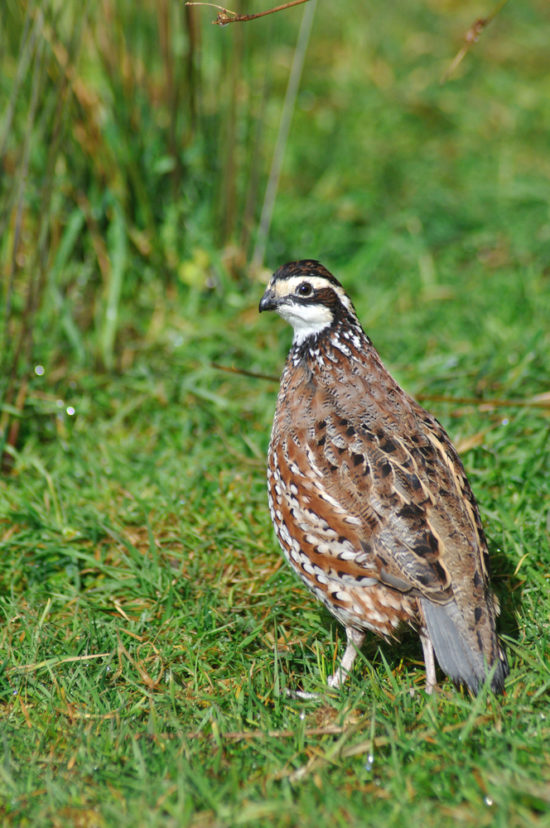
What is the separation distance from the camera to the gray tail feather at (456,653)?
3336mm

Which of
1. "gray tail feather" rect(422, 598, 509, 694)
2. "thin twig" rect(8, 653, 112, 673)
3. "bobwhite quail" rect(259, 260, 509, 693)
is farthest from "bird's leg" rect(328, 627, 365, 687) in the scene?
"thin twig" rect(8, 653, 112, 673)

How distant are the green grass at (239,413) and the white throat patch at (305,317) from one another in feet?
3.00

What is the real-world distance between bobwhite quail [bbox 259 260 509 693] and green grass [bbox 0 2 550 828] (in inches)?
10.0

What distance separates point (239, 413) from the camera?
544 cm

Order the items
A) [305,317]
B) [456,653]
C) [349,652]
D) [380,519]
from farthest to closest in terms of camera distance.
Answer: [305,317] < [349,652] < [380,519] < [456,653]

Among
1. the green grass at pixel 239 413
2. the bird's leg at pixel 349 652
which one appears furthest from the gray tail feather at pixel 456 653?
the bird's leg at pixel 349 652

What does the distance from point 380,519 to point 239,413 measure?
205 centimetres

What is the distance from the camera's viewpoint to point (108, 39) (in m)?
5.76

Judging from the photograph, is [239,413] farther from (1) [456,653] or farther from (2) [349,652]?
(1) [456,653]

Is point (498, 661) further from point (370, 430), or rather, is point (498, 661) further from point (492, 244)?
point (492, 244)

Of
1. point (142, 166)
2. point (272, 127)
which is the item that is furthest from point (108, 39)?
point (272, 127)

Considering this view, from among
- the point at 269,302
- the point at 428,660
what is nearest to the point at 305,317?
the point at 269,302

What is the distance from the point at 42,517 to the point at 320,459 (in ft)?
5.48

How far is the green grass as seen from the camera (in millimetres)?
3094
